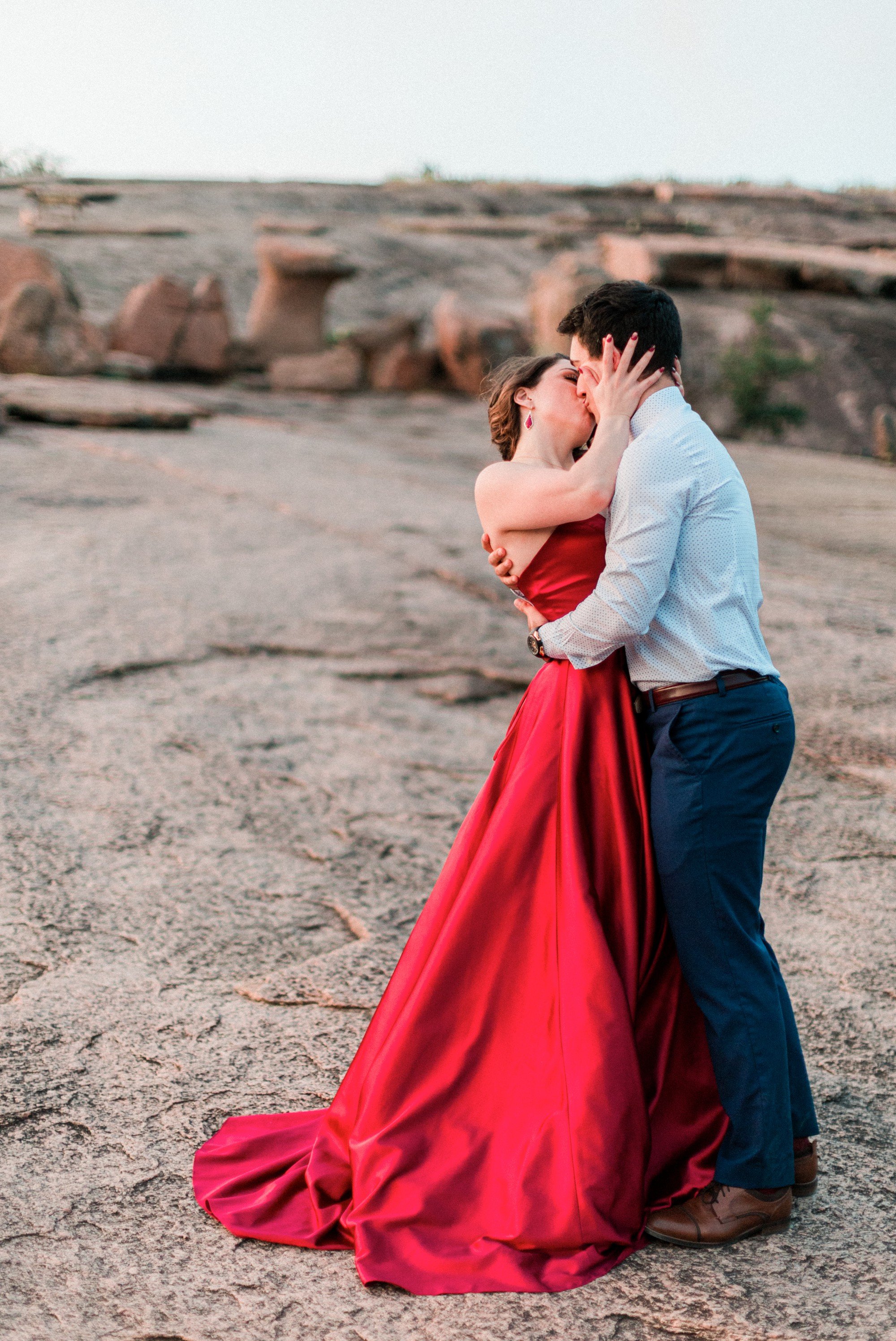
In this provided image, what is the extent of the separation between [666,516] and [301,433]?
8.83 m

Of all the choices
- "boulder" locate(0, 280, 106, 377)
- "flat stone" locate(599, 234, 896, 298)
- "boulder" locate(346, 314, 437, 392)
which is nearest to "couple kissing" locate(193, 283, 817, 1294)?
"boulder" locate(0, 280, 106, 377)

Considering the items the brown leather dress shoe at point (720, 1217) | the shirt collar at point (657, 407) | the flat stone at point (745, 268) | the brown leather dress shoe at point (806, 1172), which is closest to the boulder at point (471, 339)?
the flat stone at point (745, 268)

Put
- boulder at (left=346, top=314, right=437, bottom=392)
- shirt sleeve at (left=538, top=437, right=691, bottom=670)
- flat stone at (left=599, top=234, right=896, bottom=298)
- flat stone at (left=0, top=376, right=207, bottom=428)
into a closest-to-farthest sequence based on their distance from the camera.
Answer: shirt sleeve at (left=538, top=437, right=691, bottom=670)
flat stone at (left=0, top=376, right=207, bottom=428)
boulder at (left=346, top=314, right=437, bottom=392)
flat stone at (left=599, top=234, right=896, bottom=298)

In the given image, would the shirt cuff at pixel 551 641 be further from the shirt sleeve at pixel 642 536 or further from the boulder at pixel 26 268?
the boulder at pixel 26 268

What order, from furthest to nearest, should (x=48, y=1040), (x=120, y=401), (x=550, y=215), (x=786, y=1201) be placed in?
1. (x=550, y=215)
2. (x=120, y=401)
3. (x=48, y=1040)
4. (x=786, y=1201)

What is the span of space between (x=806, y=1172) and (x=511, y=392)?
152cm

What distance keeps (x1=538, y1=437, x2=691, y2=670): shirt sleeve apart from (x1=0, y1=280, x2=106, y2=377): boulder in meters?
10.6

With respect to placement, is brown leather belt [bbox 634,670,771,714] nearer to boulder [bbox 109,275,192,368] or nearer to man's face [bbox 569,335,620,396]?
man's face [bbox 569,335,620,396]

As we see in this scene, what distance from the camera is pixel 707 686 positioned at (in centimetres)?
193

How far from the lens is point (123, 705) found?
14.3 ft

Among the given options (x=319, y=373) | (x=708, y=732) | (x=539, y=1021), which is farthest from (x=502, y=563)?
(x=319, y=373)

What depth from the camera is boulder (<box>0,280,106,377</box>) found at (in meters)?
11.1

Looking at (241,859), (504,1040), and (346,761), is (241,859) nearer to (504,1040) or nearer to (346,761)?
(346,761)

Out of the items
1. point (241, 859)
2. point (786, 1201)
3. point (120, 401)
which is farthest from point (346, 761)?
point (120, 401)
